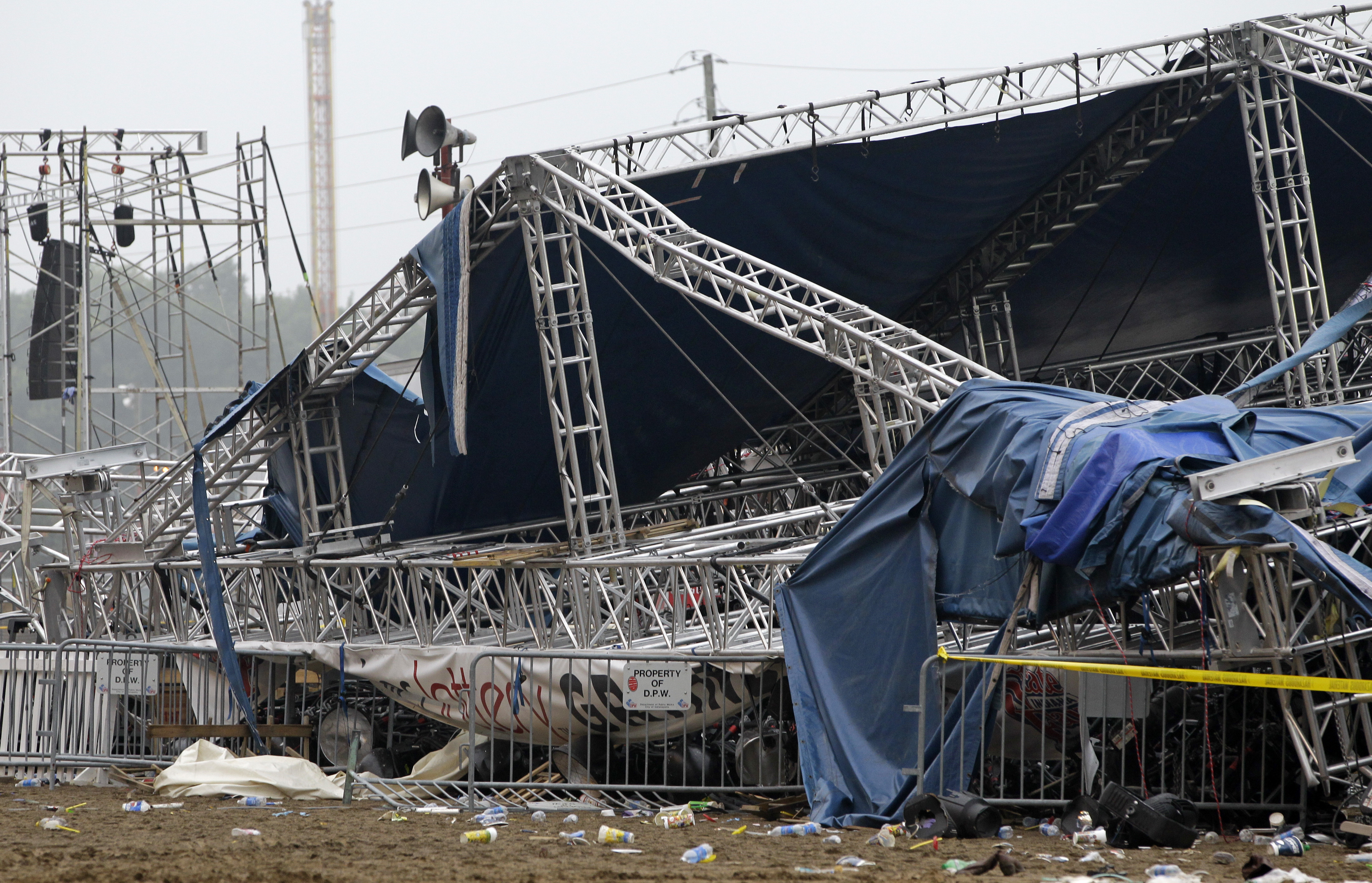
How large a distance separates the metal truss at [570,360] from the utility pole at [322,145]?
66827mm

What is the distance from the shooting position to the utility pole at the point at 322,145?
81.8 m

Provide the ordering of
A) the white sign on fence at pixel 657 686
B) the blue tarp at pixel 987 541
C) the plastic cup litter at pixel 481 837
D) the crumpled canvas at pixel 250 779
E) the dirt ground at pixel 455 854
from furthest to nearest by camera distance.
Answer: the crumpled canvas at pixel 250 779 < the white sign on fence at pixel 657 686 < the plastic cup litter at pixel 481 837 < the blue tarp at pixel 987 541 < the dirt ground at pixel 455 854

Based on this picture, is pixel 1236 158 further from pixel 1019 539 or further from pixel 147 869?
pixel 147 869

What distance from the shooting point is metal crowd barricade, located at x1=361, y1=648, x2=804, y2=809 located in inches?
383

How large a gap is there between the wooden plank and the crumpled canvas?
0.68m

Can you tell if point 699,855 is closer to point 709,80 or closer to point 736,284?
point 736,284

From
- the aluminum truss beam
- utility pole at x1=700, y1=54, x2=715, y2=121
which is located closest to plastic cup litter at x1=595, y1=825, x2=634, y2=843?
the aluminum truss beam

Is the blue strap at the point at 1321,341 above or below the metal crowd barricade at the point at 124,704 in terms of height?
above

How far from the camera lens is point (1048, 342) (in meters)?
19.8

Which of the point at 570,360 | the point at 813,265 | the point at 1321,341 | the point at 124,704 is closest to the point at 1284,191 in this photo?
the point at 813,265

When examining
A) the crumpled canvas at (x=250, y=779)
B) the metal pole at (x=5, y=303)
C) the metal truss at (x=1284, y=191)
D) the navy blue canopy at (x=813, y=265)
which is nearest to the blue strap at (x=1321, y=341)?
the metal truss at (x=1284, y=191)

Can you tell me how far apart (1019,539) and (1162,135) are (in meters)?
9.78

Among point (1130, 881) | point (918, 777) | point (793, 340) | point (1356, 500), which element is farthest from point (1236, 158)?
point (1130, 881)

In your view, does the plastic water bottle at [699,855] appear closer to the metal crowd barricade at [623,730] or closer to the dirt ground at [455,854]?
the dirt ground at [455,854]
